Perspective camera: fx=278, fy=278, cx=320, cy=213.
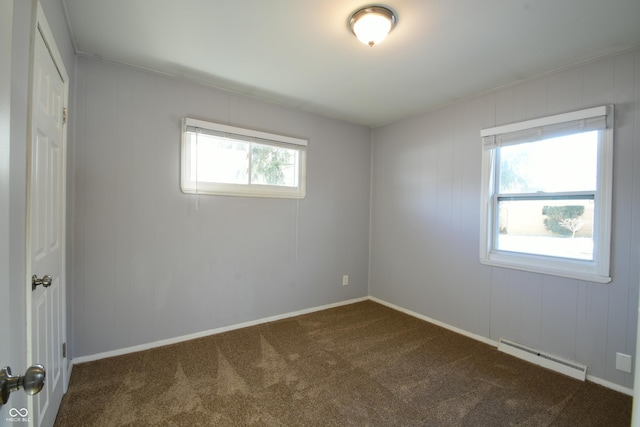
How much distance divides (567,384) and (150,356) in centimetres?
337

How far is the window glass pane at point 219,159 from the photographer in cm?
273

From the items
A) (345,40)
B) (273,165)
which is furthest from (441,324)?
(345,40)

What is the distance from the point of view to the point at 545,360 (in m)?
2.37

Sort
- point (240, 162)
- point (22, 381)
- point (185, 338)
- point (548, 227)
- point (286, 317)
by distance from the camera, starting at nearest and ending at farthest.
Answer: point (22, 381), point (548, 227), point (185, 338), point (240, 162), point (286, 317)

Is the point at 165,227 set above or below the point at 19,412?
above

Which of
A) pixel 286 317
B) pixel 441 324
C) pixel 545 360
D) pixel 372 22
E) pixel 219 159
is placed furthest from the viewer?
pixel 286 317

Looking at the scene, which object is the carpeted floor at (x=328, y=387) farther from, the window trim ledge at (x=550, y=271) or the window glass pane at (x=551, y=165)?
the window glass pane at (x=551, y=165)

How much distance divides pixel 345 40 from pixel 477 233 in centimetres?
224

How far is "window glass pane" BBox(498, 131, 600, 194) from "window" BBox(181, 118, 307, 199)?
2.19 m

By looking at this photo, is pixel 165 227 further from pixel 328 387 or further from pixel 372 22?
pixel 372 22

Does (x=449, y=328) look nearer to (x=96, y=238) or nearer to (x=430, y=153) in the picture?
(x=430, y=153)

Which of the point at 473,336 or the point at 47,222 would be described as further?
the point at 473,336

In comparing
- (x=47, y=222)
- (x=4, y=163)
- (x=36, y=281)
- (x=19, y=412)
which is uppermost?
(x=4, y=163)

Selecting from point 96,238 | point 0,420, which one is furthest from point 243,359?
point 0,420
